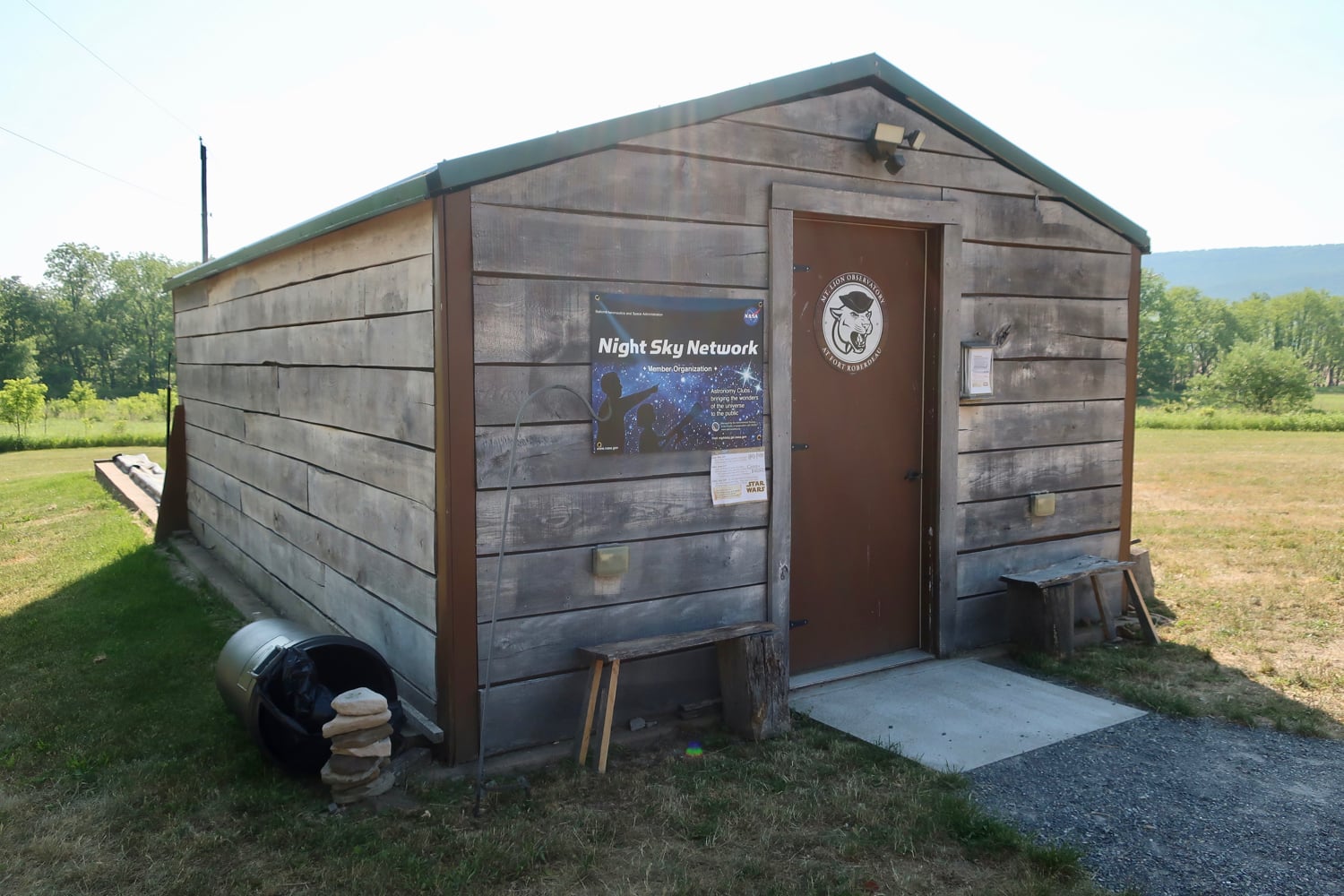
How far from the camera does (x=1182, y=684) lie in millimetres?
5090

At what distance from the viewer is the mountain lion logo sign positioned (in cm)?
503

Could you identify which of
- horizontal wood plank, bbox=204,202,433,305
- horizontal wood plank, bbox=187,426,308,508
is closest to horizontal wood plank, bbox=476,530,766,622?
horizontal wood plank, bbox=204,202,433,305

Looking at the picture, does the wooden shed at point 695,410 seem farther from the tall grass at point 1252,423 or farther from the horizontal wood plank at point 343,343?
the tall grass at point 1252,423

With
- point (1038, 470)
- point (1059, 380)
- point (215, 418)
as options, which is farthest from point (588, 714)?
point (215, 418)

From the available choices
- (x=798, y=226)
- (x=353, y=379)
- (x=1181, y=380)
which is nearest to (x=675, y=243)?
(x=798, y=226)

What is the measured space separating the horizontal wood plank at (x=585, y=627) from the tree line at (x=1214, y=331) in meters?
88.7

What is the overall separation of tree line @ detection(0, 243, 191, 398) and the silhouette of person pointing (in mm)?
55547

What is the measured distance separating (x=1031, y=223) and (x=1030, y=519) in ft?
5.97

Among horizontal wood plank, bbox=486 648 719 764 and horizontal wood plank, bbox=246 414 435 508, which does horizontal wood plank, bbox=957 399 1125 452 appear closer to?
horizontal wood plank, bbox=486 648 719 764

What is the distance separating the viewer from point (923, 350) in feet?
17.9

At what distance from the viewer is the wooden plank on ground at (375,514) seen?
13.3 ft

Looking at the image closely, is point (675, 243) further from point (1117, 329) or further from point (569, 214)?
point (1117, 329)

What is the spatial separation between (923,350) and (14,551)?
857cm

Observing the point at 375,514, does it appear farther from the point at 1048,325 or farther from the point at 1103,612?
the point at 1103,612
